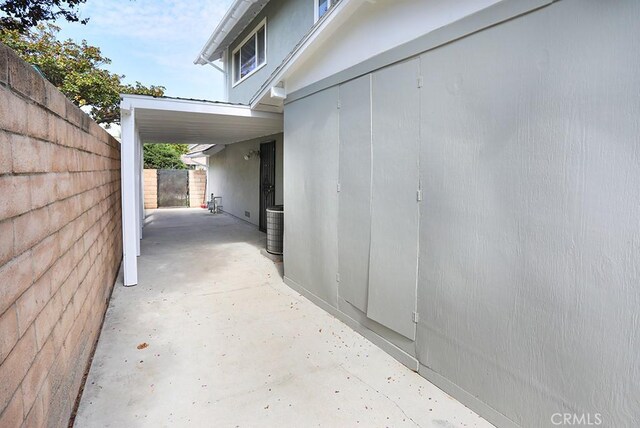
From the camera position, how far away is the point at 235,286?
5523 millimetres

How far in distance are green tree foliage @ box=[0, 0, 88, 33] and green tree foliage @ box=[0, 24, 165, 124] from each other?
5.83 meters

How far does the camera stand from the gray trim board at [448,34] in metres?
2.29

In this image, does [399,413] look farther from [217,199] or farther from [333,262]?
[217,199]

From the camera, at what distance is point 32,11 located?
4.19 metres

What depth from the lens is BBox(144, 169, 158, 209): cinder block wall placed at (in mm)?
16697

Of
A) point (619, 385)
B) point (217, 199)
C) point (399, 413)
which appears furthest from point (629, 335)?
point (217, 199)

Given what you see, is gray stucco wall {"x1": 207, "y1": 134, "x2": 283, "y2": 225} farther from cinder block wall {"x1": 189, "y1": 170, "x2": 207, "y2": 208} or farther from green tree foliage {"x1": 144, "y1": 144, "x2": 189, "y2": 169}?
green tree foliage {"x1": 144, "y1": 144, "x2": 189, "y2": 169}

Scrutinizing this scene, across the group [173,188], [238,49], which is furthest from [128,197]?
[173,188]

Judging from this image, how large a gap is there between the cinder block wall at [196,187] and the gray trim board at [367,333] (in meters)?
14.9

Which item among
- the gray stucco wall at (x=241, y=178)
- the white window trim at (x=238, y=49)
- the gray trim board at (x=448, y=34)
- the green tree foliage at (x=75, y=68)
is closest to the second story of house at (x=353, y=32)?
the gray trim board at (x=448, y=34)

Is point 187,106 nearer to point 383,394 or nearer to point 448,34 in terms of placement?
point 448,34

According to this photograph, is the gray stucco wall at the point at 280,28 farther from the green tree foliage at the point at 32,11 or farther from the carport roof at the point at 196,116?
the green tree foliage at the point at 32,11

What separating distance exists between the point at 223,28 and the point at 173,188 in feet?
33.5

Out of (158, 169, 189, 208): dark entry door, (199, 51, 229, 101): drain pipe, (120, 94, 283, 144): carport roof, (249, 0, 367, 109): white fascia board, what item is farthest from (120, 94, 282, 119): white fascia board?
(158, 169, 189, 208): dark entry door
